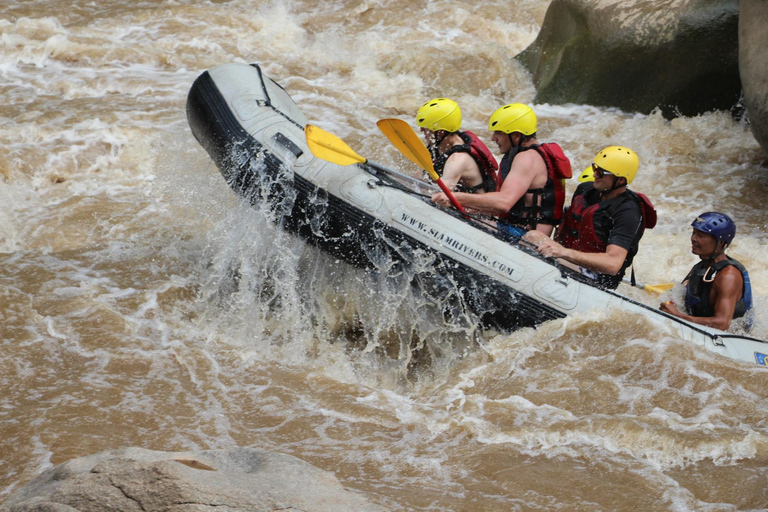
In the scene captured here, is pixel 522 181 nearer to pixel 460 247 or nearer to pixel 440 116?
pixel 460 247

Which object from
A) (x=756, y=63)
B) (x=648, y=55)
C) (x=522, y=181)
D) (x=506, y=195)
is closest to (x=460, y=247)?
(x=506, y=195)

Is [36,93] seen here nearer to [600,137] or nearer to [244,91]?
[244,91]

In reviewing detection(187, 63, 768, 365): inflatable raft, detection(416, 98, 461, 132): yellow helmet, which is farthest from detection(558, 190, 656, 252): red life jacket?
detection(416, 98, 461, 132): yellow helmet

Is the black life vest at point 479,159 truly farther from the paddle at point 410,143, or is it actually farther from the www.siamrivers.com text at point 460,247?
the www.siamrivers.com text at point 460,247

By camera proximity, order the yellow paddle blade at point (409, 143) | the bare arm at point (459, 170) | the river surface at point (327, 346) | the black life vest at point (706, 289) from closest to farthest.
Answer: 1. the river surface at point (327, 346)
2. the black life vest at point (706, 289)
3. the yellow paddle blade at point (409, 143)
4. the bare arm at point (459, 170)

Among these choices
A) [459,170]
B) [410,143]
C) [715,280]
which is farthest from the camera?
[459,170]

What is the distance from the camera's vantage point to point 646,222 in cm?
454

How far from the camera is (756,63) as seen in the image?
261 inches

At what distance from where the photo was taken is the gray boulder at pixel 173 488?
2.12m

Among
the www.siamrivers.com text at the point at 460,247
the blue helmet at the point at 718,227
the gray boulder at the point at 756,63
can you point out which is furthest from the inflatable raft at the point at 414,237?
the gray boulder at the point at 756,63

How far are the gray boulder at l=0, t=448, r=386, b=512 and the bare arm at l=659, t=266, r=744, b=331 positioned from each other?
279 centimetres

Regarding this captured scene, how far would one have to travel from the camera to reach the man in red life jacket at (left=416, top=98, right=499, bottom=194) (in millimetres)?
4652

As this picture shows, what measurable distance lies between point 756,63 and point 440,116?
352 cm

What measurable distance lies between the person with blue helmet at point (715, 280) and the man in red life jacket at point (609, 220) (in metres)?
0.32
